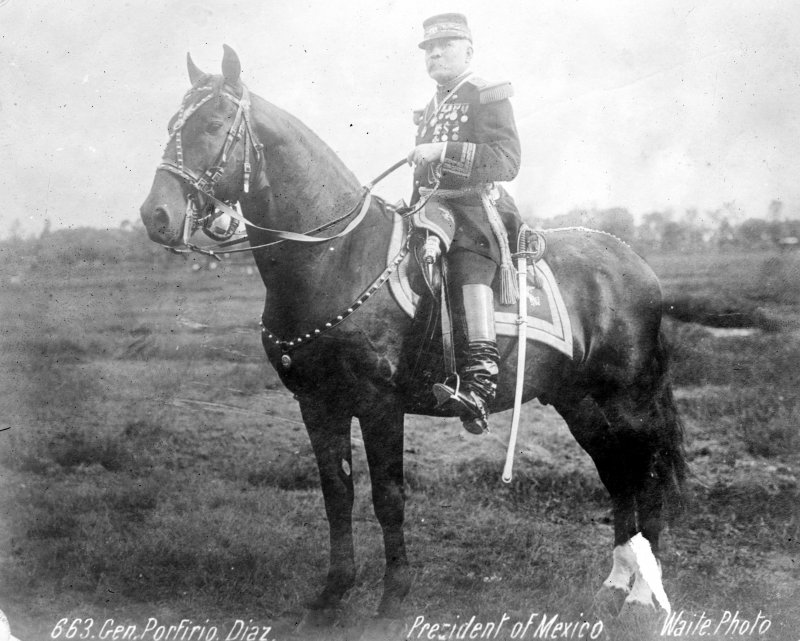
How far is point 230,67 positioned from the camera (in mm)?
3279

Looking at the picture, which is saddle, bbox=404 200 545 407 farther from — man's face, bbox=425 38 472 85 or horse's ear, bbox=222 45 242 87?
horse's ear, bbox=222 45 242 87

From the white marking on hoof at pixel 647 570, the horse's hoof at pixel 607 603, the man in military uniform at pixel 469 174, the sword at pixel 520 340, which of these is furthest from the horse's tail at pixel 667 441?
the man in military uniform at pixel 469 174

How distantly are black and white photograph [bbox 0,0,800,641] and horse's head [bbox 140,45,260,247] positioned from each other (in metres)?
0.10

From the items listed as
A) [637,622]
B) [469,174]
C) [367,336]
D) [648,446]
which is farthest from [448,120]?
[637,622]

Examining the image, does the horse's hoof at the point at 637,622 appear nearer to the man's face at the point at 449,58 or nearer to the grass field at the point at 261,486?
the grass field at the point at 261,486

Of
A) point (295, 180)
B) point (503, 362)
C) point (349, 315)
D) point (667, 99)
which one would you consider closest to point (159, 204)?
point (295, 180)

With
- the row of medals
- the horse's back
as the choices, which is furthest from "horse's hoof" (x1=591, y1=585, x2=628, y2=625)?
the row of medals

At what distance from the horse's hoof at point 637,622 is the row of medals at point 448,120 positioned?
2779 mm

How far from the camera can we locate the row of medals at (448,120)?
362 cm

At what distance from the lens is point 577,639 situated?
379 cm

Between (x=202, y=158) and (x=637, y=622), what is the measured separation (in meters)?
3.38

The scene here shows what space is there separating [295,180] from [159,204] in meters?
0.68

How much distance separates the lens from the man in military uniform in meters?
3.53

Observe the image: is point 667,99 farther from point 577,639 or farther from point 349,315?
point 577,639
